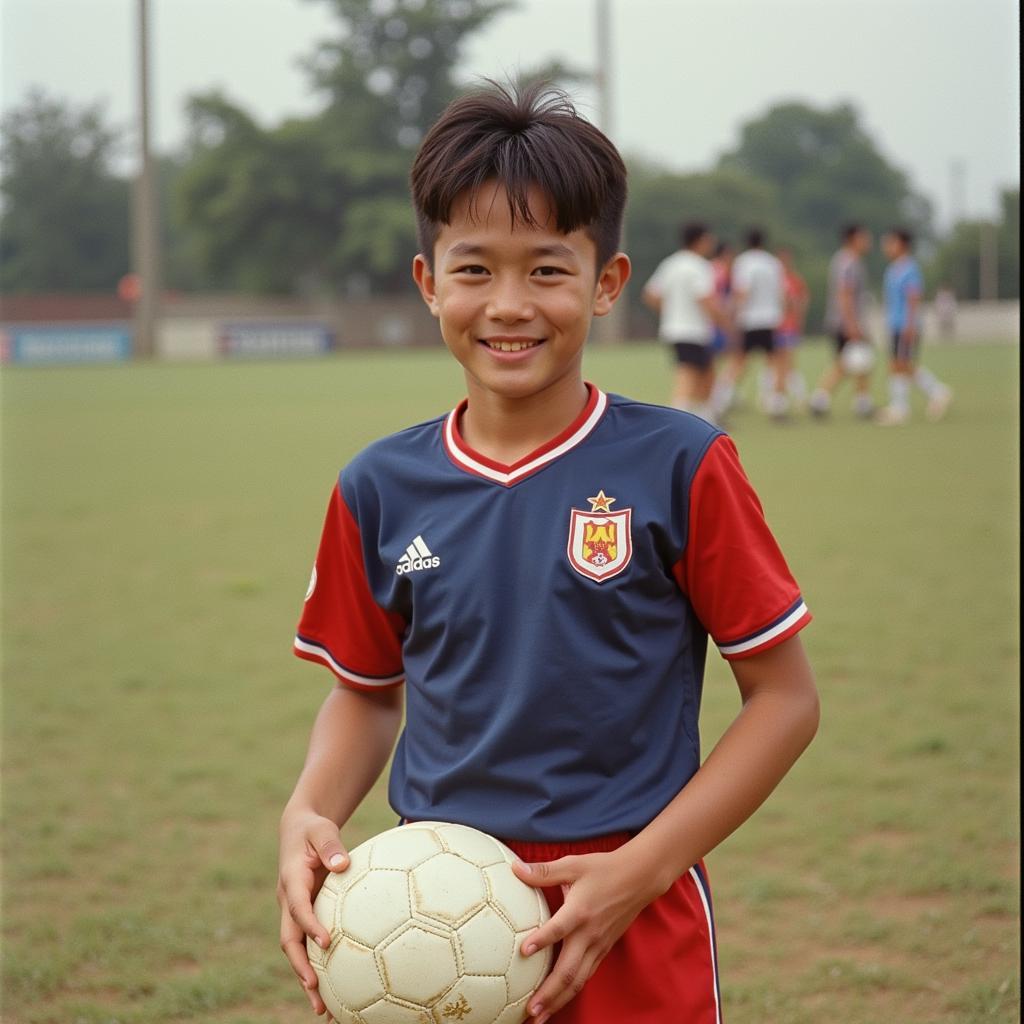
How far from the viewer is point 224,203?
57969 millimetres

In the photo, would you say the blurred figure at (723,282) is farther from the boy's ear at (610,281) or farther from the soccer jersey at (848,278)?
the boy's ear at (610,281)

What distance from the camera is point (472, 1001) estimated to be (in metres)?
1.70

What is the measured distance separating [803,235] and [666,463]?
7553cm

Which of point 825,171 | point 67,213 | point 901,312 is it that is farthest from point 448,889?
point 825,171

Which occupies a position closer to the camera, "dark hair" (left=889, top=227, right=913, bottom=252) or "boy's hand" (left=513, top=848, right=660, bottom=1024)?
"boy's hand" (left=513, top=848, right=660, bottom=1024)

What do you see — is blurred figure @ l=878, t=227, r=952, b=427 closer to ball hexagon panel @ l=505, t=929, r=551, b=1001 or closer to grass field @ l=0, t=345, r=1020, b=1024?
grass field @ l=0, t=345, r=1020, b=1024

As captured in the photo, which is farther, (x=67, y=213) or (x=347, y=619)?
(x=67, y=213)

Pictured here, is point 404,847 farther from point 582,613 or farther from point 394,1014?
point 582,613

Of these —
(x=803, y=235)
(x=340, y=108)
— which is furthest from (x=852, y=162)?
(x=340, y=108)

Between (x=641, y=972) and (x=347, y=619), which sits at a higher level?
(x=347, y=619)

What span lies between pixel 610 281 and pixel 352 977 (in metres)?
0.98

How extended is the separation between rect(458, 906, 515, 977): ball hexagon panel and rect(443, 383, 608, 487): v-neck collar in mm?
542

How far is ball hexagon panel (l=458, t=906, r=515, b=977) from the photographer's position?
5.54ft

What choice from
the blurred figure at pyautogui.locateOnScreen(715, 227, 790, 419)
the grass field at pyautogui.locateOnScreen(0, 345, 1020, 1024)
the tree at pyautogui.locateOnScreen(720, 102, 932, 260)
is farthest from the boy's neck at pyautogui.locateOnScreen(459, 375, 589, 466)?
the tree at pyautogui.locateOnScreen(720, 102, 932, 260)
